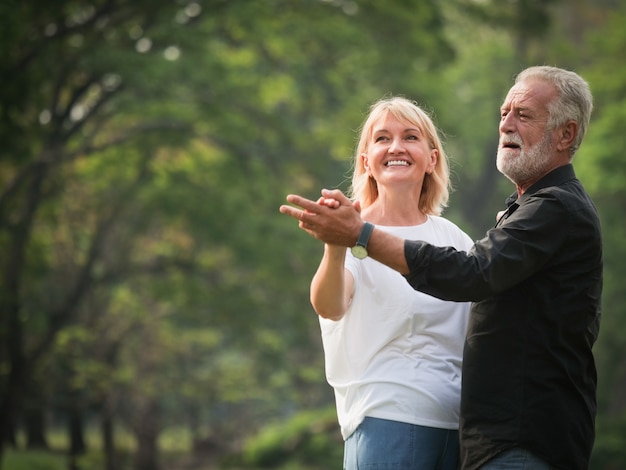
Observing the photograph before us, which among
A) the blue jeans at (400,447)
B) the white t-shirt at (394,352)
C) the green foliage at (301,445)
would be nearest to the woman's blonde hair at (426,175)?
the white t-shirt at (394,352)

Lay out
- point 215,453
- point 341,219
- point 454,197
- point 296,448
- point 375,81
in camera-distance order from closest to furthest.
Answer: point 341,219, point 375,81, point 296,448, point 454,197, point 215,453

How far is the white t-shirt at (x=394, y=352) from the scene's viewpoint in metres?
3.27

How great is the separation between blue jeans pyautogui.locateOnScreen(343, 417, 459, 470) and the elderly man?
0.15 metres

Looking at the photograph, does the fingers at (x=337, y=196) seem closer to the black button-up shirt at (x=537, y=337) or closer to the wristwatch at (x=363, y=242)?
the wristwatch at (x=363, y=242)

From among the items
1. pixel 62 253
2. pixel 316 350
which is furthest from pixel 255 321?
pixel 316 350

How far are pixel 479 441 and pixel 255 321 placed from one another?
17.4 metres

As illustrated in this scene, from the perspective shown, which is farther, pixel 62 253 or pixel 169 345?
pixel 169 345

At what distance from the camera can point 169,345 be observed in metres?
26.1

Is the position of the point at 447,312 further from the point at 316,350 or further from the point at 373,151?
the point at 316,350

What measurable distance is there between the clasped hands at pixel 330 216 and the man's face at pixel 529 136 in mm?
641

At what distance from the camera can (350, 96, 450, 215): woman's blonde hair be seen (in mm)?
3566

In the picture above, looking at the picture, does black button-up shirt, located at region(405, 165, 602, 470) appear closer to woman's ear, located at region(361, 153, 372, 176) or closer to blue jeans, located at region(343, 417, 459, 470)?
blue jeans, located at region(343, 417, 459, 470)

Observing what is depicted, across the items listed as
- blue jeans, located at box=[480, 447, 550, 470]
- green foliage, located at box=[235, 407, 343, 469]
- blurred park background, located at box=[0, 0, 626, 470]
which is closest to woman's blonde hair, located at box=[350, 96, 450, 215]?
blue jeans, located at box=[480, 447, 550, 470]

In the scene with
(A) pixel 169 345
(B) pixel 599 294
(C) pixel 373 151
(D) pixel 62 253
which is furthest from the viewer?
(A) pixel 169 345
